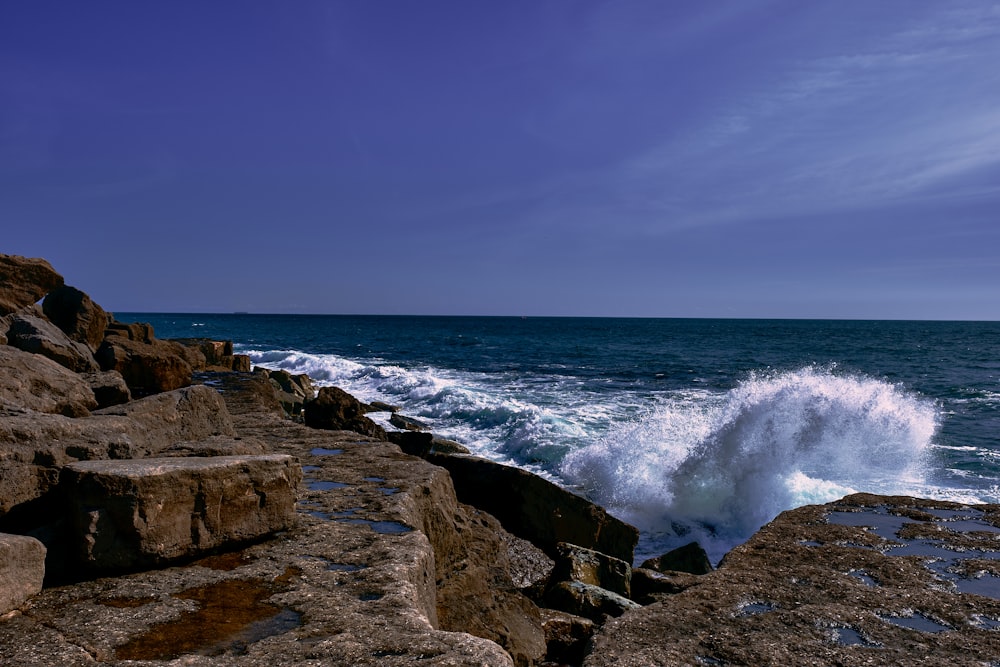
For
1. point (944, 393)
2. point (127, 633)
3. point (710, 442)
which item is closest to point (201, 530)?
point (127, 633)

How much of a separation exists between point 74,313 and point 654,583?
386 inches

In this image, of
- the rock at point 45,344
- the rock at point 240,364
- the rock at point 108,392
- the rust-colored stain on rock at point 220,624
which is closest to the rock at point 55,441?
the rock at point 108,392

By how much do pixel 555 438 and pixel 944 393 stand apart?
18406 millimetres

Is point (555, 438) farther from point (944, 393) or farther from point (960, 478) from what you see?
point (944, 393)

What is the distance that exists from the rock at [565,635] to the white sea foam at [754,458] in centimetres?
452

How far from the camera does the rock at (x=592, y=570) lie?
212 inches

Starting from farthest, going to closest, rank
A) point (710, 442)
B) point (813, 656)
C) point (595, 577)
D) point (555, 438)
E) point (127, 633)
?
point (555, 438), point (710, 442), point (595, 577), point (813, 656), point (127, 633)

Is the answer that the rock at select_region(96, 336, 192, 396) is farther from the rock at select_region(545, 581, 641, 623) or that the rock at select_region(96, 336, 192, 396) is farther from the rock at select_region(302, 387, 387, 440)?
the rock at select_region(545, 581, 641, 623)

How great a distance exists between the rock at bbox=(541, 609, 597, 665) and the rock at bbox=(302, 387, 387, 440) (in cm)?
388

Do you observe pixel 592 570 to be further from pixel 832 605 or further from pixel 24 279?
pixel 24 279

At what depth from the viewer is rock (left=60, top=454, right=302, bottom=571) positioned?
2.92 m

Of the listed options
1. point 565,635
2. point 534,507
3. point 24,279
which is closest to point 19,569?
point 565,635

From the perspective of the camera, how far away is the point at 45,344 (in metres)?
6.19

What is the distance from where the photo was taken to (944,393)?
2441 cm
